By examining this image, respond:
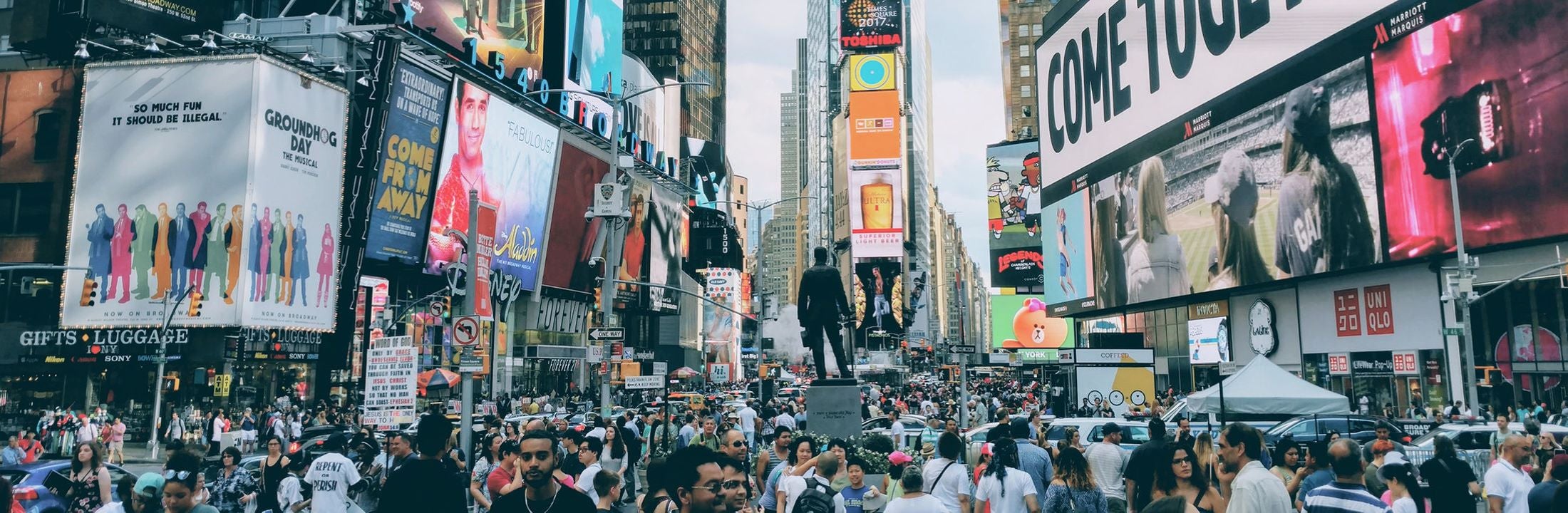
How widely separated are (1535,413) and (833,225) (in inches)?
5670

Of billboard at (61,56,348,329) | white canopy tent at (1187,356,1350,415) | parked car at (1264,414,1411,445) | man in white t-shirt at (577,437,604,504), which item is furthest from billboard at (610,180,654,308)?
man in white t-shirt at (577,437,604,504)

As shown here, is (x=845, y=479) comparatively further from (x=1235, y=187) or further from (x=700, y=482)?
(x=1235, y=187)

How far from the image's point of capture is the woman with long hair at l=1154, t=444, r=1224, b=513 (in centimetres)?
719

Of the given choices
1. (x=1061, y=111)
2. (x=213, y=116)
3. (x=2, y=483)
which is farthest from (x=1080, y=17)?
(x=2, y=483)

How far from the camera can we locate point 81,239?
1634 inches

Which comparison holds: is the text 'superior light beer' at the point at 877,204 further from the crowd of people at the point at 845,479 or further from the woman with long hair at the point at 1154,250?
the crowd of people at the point at 845,479

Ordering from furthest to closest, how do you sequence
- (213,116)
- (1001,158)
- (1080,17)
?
(1001,158) → (1080,17) → (213,116)

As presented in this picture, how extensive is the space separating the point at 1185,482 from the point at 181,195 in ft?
141

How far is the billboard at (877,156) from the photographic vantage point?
106438 millimetres

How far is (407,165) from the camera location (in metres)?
44.1

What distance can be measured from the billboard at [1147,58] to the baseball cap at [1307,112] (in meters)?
1.40

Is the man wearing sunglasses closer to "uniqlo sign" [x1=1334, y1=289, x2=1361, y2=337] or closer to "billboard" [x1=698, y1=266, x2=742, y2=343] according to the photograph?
"uniqlo sign" [x1=1334, y1=289, x2=1361, y2=337]

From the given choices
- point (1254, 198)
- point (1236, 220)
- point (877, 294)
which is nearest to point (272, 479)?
point (1254, 198)

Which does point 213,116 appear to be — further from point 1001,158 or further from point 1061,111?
point 1001,158
